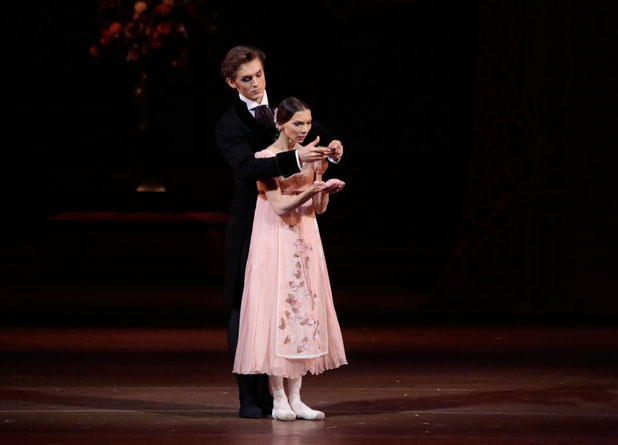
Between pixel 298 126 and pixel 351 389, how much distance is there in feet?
6.51

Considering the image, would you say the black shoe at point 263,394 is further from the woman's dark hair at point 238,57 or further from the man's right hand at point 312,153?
the woman's dark hair at point 238,57

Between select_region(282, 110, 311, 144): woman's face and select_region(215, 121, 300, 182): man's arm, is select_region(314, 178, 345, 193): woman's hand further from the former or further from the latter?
select_region(282, 110, 311, 144): woman's face

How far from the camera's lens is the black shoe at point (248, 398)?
8391 mm

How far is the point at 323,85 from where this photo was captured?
25141 millimetres

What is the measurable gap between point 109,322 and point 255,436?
5615 millimetres

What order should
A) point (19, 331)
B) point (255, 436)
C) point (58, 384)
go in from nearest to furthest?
point (255, 436), point (58, 384), point (19, 331)

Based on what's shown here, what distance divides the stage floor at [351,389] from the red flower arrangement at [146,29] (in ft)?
20.5

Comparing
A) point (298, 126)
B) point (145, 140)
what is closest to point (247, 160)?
point (298, 126)

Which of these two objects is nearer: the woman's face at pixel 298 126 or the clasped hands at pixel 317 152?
the clasped hands at pixel 317 152

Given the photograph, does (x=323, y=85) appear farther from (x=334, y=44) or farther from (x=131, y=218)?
(x=131, y=218)

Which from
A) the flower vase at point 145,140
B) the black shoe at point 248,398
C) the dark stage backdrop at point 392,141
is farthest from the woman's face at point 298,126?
the flower vase at point 145,140

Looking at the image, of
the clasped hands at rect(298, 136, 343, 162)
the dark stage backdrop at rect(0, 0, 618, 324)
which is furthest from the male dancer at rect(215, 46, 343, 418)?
the dark stage backdrop at rect(0, 0, 618, 324)

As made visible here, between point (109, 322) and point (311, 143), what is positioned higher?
point (311, 143)

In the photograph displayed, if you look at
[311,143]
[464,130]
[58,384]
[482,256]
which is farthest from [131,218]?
[311,143]
